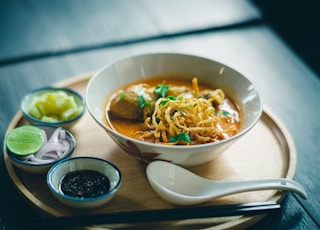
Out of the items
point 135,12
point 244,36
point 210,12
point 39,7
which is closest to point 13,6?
point 39,7

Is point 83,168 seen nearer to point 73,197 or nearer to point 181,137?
point 73,197

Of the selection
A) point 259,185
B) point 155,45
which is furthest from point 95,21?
point 259,185

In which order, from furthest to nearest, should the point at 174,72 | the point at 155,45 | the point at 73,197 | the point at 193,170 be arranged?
the point at 155,45
the point at 174,72
the point at 193,170
the point at 73,197

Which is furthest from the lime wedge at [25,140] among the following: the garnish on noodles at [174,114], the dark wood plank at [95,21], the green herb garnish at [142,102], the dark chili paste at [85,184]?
the dark wood plank at [95,21]

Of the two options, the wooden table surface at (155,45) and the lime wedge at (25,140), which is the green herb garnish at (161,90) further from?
the lime wedge at (25,140)

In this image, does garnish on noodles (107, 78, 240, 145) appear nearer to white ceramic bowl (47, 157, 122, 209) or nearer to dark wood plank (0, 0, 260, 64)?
white ceramic bowl (47, 157, 122, 209)

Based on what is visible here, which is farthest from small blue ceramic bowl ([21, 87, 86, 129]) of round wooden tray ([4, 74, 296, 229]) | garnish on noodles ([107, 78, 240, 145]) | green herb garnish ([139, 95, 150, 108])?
green herb garnish ([139, 95, 150, 108])
